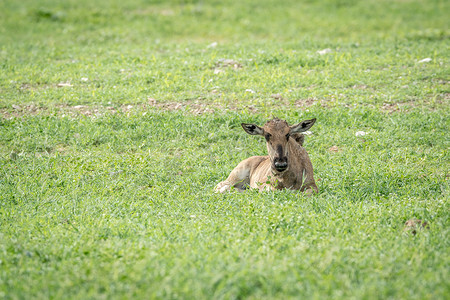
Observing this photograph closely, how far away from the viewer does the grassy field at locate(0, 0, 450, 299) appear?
16.9 feet

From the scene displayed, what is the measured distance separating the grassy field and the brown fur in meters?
0.34

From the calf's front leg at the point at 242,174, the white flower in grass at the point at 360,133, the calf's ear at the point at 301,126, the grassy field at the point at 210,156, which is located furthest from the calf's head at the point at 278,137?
the white flower in grass at the point at 360,133

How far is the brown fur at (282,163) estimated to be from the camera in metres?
8.12

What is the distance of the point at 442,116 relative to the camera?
36.5 feet

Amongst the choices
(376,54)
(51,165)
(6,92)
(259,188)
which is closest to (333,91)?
(376,54)

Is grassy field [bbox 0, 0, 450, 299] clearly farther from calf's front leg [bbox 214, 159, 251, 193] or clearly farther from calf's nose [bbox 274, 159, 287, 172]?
calf's nose [bbox 274, 159, 287, 172]

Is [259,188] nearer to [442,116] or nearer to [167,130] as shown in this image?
[167,130]

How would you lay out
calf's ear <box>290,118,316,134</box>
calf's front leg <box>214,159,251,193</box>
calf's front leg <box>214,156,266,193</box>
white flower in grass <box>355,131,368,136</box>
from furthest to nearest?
1. white flower in grass <box>355,131,368,136</box>
2. calf's front leg <box>214,156,266,193</box>
3. calf's front leg <box>214,159,251,193</box>
4. calf's ear <box>290,118,316,134</box>

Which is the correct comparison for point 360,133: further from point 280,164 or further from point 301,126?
point 280,164

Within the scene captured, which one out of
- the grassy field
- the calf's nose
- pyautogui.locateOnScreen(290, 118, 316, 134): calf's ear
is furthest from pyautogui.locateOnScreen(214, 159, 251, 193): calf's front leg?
pyautogui.locateOnScreen(290, 118, 316, 134): calf's ear

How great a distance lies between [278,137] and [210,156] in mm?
2353

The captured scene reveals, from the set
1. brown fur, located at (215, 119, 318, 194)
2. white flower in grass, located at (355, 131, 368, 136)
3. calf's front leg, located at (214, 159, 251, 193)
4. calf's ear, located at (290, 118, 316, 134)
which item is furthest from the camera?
white flower in grass, located at (355, 131, 368, 136)

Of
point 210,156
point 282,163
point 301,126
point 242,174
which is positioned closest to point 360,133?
point 301,126

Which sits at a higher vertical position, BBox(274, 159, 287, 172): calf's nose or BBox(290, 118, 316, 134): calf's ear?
BBox(290, 118, 316, 134): calf's ear
